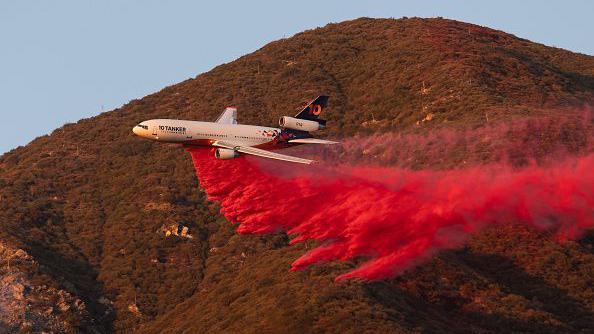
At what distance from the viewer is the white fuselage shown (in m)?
74.4

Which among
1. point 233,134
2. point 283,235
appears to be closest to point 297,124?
point 233,134

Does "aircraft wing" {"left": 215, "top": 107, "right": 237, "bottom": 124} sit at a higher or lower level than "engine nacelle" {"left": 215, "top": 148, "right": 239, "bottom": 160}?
higher

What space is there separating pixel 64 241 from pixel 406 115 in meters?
44.6

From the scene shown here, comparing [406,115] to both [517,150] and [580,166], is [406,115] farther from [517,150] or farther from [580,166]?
[580,166]

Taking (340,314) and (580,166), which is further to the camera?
(340,314)

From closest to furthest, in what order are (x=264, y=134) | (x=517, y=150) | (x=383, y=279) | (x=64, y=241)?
(x=264, y=134) → (x=383, y=279) → (x=517, y=150) → (x=64, y=241)

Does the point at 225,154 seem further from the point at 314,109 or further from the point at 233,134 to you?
the point at 314,109

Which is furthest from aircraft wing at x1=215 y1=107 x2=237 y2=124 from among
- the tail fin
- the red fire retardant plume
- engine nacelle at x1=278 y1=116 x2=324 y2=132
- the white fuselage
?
the tail fin

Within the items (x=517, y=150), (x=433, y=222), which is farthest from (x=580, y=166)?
(x=517, y=150)

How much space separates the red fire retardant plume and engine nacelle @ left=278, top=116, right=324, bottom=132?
3.95 m

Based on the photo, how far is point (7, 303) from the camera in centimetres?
9731

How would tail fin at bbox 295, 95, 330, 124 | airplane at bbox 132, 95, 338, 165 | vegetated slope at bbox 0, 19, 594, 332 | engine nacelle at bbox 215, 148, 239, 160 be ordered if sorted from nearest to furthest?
airplane at bbox 132, 95, 338, 165 < engine nacelle at bbox 215, 148, 239, 160 < tail fin at bbox 295, 95, 330, 124 < vegetated slope at bbox 0, 19, 594, 332

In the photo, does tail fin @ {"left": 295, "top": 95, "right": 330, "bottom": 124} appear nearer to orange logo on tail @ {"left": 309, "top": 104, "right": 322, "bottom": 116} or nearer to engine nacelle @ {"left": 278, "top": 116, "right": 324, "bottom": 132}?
orange logo on tail @ {"left": 309, "top": 104, "right": 322, "bottom": 116}

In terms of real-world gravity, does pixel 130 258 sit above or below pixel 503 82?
below
